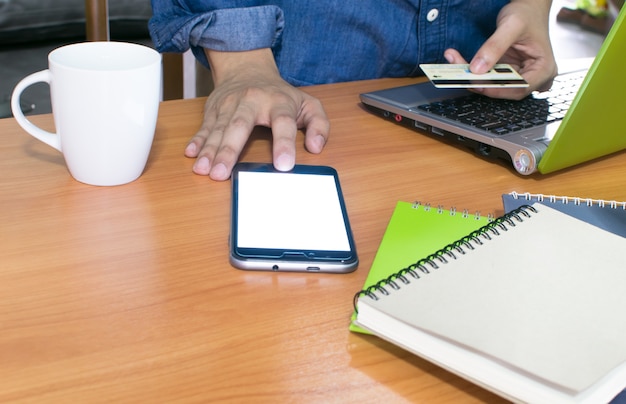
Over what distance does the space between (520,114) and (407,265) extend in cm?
40

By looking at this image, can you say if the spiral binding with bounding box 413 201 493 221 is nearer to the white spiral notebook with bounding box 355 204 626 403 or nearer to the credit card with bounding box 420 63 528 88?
the white spiral notebook with bounding box 355 204 626 403

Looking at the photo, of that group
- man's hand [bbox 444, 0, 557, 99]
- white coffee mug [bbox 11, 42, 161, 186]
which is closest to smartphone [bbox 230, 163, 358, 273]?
white coffee mug [bbox 11, 42, 161, 186]

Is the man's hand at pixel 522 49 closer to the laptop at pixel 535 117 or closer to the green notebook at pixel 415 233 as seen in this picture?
the laptop at pixel 535 117

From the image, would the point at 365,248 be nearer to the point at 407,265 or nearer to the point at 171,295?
the point at 407,265

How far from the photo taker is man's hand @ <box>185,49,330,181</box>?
747 millimetres

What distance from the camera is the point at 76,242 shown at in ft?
1.99

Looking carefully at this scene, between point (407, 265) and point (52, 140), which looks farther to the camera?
point (52, 140)

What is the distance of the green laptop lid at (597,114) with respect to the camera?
27.5 inches

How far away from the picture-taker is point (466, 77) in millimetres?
897

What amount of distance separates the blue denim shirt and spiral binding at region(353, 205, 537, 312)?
519mm

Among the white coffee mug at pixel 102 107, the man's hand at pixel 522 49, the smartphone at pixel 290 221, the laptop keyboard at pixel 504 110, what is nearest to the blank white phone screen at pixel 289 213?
the smartphone at pixel 290 221

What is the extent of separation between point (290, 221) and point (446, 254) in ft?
0.50

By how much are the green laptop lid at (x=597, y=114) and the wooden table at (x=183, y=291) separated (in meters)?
0.03

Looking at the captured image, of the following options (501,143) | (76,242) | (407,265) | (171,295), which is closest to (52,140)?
(76,242)
